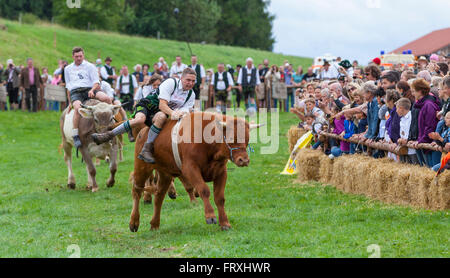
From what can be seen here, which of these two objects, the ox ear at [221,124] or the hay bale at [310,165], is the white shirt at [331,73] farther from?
the ox ear at [221,124]

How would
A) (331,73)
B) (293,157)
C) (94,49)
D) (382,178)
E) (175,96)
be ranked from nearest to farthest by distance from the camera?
(175,96)
(382,178)
(293,157)
(331,73)
(94,49)

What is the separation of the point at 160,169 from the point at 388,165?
4.03 m

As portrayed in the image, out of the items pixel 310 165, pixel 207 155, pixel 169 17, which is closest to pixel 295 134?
pixel 310 165

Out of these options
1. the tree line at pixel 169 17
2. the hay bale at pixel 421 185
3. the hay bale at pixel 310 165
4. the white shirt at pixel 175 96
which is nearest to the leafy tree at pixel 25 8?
the tree line at pixel 169 17

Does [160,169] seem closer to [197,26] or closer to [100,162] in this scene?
[100,162]

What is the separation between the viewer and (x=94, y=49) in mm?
57625

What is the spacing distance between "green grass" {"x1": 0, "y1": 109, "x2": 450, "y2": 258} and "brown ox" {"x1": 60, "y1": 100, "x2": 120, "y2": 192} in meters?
0.43

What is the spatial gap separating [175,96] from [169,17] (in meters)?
79.9

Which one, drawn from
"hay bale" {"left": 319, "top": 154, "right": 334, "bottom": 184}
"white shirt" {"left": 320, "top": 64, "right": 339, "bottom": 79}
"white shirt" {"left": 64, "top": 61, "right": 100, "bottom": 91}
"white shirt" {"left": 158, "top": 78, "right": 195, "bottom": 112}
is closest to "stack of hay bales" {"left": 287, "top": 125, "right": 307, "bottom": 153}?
"hay bale" {"left": 319, "top": 154, "right": 334, "bottom": 184}

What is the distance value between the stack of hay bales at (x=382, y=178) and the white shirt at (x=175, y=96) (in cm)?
353

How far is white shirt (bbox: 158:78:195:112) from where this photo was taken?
1109cm

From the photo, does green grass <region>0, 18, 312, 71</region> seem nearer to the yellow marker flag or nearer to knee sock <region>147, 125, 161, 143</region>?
the yellow marker flag

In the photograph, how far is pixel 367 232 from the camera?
368 inches

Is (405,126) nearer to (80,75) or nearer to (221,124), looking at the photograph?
(221,124)
